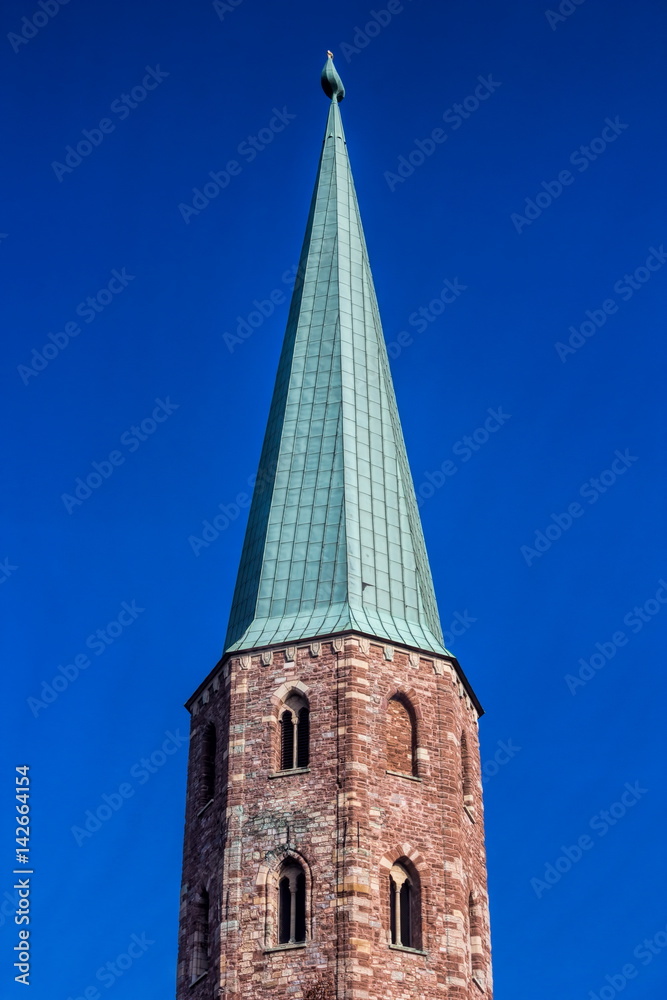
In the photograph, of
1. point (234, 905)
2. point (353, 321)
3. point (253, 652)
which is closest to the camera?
point (234, 905)

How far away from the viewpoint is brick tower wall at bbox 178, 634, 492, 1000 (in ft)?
149

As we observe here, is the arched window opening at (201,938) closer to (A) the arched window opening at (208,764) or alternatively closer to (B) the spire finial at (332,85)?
(A) the arched window opening at (208,764)

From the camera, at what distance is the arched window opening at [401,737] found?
48.7m

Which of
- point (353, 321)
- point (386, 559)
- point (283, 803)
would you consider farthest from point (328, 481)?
point (283, 803)

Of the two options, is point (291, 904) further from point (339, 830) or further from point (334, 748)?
point (334, 748)

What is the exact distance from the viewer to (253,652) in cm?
5041

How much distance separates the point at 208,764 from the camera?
50.6m

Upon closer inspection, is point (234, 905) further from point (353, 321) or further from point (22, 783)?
point (353, 321)

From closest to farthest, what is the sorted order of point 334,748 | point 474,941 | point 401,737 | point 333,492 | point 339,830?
point 339,830
point 334,748
point 474,941
point 401,737
point 333,492

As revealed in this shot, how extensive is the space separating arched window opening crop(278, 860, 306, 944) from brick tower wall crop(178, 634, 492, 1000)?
192mm

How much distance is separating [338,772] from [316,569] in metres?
6.49

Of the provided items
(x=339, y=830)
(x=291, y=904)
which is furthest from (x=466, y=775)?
(x=291, y=904)

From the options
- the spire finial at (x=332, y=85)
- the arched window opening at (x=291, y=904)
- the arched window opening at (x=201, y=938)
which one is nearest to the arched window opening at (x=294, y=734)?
the arched window opening at (x=291, y=904)

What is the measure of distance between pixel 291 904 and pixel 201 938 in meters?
2.82
